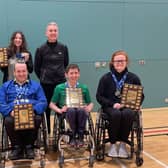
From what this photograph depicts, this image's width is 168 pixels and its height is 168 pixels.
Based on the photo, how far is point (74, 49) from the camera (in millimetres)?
4961

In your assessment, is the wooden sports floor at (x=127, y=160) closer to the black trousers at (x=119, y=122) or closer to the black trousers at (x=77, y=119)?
the black trousers at (x=119, y=122)

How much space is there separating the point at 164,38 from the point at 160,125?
163 cm

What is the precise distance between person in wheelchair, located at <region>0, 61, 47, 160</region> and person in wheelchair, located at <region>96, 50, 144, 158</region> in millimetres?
612

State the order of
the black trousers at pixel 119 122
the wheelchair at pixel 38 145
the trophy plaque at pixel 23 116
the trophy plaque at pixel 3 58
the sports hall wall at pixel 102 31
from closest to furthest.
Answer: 1. the trophy plaque at pixel 23 116
2. the wheelchair at pixel 38 145
3. the black trousers at pixel 119 122
4. the trophy plaque at pixel 3 58
5. the sports hall wall at pixel 102 31

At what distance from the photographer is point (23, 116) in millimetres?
2820

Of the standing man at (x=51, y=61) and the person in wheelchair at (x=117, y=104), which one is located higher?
the standing man at (x=51, y=61)

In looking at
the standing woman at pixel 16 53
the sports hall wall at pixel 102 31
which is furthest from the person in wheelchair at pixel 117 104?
the sports hall wall at pixel 102 31

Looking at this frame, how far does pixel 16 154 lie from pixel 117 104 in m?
1.03

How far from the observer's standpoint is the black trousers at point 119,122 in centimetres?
303

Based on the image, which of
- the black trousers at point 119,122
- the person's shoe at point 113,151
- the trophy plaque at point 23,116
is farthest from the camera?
the person's shoe at point 113,151

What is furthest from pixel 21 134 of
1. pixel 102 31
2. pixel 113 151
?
pixel 102 31

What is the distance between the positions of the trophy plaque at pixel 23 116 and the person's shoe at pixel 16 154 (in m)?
0.24

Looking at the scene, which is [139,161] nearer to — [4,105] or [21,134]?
[21,134]

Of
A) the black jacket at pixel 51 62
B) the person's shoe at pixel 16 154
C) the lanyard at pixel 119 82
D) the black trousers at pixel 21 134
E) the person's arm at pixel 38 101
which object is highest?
the black jacket at pixel 51 62
